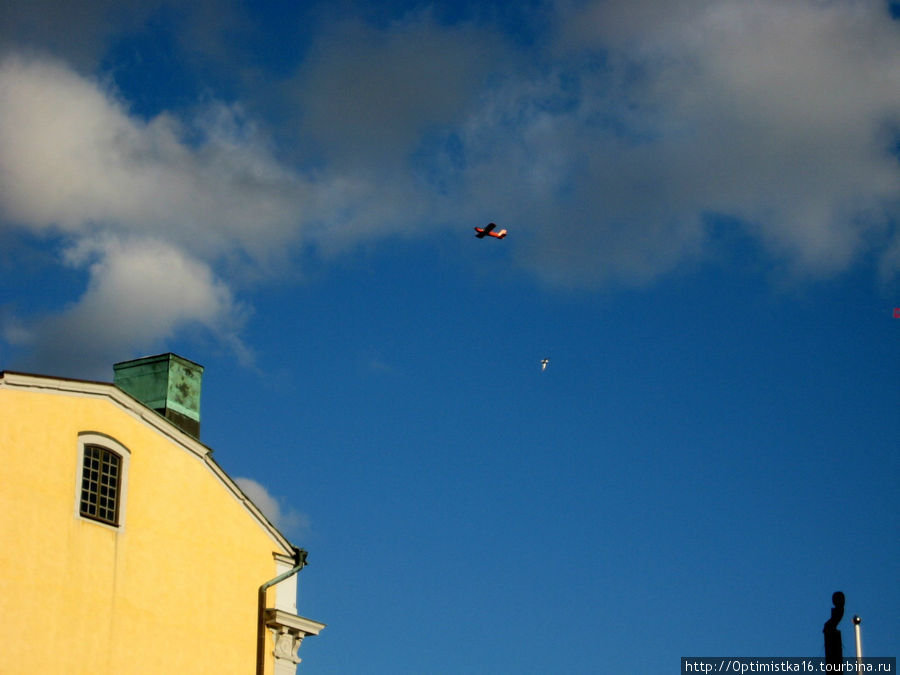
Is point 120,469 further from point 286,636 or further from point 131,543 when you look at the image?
point 286,636

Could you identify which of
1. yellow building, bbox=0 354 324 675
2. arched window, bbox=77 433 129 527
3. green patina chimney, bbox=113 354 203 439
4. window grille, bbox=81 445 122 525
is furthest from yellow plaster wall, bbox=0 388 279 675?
green patina chimney, bbox=113 354 203 439

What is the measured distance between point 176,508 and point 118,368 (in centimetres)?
505

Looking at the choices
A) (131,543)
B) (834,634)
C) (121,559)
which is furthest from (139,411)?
(834,634)

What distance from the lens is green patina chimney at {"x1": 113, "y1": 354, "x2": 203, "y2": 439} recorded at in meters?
34.8

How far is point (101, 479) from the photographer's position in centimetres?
3103

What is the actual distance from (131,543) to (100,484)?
148 cm

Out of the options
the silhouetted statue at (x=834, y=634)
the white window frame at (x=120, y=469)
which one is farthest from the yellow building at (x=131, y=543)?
the silhouetted statue at (x=834, y=634)

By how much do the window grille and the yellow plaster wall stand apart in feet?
1.01

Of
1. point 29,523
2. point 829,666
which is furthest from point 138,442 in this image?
point 829,666

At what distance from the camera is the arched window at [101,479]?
3047 centimetres

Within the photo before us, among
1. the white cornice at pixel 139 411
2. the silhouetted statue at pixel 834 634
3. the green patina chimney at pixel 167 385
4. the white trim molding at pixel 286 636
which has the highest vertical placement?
the green patina chimney at pixel 167 385

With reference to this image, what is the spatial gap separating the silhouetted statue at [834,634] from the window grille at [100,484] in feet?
55.1

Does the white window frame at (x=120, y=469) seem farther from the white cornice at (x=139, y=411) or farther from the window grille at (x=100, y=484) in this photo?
the white cornice at (x=139, y=411)

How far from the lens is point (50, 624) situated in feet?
94.2
